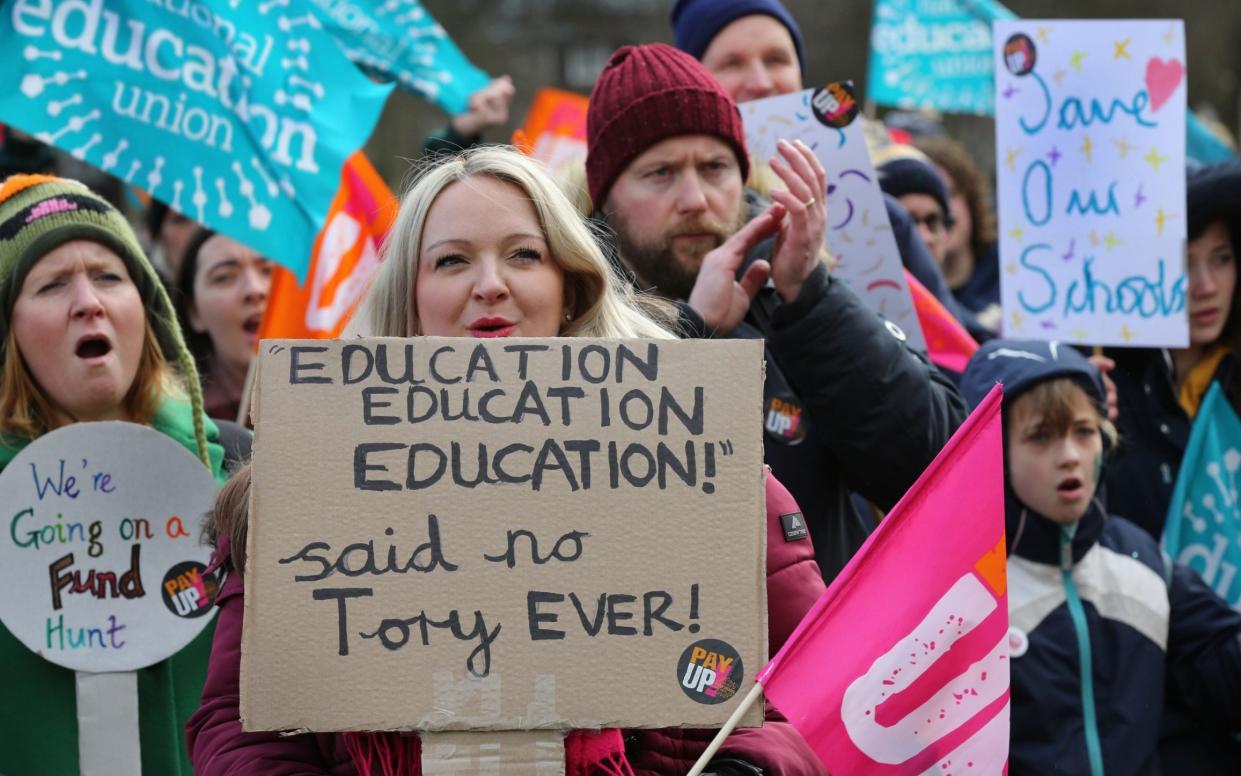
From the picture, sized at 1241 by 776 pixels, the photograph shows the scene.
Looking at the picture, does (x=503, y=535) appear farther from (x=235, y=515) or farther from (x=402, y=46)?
(x=402, y=46)

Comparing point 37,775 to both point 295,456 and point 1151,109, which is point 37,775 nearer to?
point 295,456

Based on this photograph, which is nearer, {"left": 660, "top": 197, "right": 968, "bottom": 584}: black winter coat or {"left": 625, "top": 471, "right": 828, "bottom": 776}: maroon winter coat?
{"left": 625, "top": 471, "right": 828, "bottom": 776}: maroon winter coat

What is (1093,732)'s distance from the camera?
157 inches

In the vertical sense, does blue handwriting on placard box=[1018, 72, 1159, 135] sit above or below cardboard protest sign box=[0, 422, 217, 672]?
above

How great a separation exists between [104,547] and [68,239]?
0.72m

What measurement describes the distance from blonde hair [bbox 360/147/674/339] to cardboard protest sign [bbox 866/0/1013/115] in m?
5.08

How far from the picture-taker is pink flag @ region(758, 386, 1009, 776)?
8.13 feet

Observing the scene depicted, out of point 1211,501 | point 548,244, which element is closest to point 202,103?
point 548,244

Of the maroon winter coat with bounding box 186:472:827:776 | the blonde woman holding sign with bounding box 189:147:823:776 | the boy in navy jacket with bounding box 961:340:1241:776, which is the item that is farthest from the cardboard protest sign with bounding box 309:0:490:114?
the maroon winter coat with bounding box 186:472:827:776

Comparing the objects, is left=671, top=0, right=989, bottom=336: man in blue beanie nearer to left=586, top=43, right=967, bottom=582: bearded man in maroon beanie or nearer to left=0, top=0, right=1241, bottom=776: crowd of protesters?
left=0, top=0, right=1241, bottom=776: crowd of protesters

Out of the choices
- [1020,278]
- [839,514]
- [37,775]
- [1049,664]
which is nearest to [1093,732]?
[1049,664]

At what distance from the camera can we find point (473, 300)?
2760 mm

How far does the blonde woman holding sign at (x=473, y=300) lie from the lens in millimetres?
2586

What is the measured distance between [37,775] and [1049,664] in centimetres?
234
